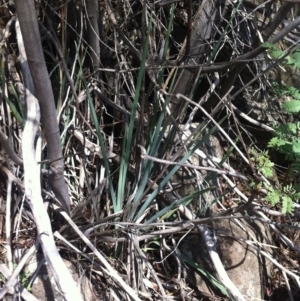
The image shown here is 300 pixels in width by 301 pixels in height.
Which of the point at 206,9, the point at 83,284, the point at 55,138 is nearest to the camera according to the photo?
the point at 55,138

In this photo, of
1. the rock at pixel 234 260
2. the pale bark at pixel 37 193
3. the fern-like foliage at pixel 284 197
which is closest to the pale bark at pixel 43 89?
the pale bark at pixel 37 193

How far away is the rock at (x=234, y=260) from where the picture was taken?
2316 mm

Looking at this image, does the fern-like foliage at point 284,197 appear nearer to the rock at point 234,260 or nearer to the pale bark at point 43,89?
the rock at point 234,260

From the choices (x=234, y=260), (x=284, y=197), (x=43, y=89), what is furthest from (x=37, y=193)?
(x=234, y=260)

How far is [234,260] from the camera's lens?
2.36 m

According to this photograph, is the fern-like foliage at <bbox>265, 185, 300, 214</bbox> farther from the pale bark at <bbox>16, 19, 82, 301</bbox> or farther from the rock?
the pale bark at <bbox>16, 19, 82, 301</bbox>

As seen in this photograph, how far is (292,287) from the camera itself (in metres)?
2.42

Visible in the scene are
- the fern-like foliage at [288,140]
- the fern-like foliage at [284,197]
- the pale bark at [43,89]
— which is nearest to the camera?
the pale bark at [43,89]

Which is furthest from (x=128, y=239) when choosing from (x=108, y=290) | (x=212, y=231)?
(x=212, y=231)

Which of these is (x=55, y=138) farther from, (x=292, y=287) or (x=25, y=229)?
(x=292, y=287)

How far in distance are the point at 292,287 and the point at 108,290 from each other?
0.95 metres

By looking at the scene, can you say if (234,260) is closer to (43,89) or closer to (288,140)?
(288,140)

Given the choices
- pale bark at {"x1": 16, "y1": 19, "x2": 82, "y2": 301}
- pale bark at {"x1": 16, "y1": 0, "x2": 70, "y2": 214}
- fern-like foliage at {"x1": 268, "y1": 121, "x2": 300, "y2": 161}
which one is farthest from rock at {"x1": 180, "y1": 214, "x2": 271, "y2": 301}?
pale bark at {"x1": 16, "y1": 19, "x2": 82, "y2": 301}

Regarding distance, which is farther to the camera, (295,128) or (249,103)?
(249,103)
